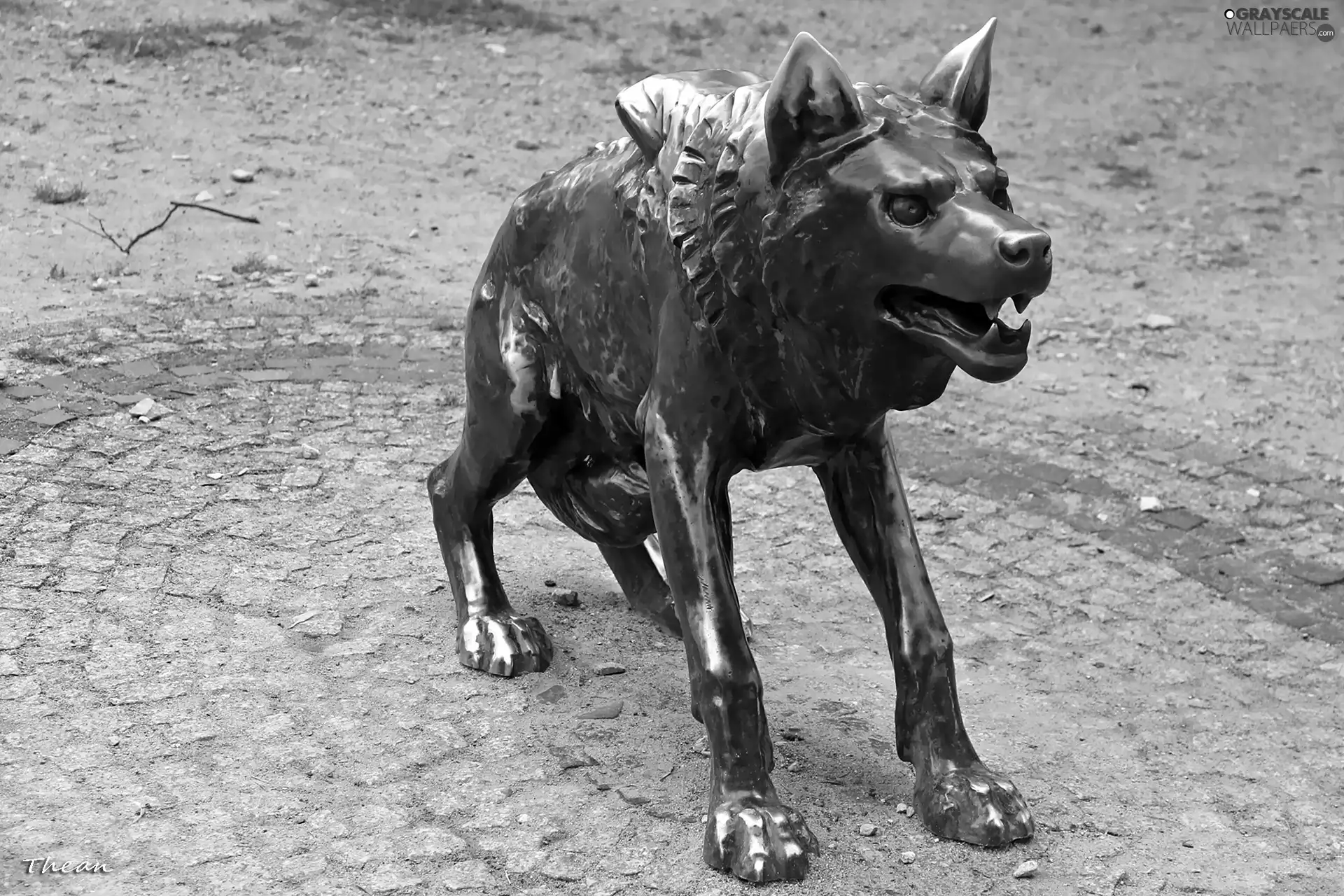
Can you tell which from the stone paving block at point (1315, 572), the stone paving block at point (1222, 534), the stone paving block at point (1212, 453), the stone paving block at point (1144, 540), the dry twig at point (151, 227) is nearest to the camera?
the stone paving block at point (1315, 572)

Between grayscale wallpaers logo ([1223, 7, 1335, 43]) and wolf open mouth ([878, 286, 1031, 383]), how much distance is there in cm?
1312

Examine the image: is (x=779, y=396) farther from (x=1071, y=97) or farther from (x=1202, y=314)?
(x=1071, y=97)

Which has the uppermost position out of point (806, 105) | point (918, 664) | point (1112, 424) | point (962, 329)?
point (806, 105)

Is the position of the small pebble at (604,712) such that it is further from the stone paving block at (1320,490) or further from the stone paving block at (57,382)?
the stone paving block at (1320,490)

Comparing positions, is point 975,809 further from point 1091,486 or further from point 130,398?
point 130,398

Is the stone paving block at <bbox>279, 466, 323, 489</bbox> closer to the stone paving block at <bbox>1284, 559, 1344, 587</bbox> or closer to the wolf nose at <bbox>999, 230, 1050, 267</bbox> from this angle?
the wolf nose at <bbox>999, 230, 1050, 267</bbox>

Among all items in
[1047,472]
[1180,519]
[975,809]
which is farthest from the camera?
[1047,472]

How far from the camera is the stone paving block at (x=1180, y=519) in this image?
20.7 ft

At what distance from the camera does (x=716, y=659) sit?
12.4ft

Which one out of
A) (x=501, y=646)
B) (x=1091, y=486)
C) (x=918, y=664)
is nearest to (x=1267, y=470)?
(x=1091, y=486)

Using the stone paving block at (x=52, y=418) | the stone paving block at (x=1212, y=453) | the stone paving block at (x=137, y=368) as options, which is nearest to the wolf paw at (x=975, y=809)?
the stone paving block at (x=1212, y=453)

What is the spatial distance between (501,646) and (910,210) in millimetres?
2071

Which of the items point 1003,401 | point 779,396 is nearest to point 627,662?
point 779,396

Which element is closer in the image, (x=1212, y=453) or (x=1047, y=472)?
(x=1047, y=472)
